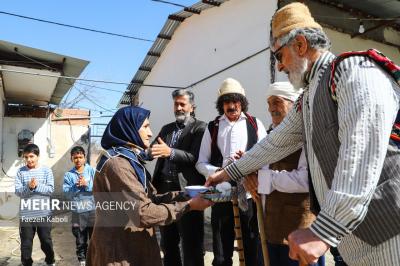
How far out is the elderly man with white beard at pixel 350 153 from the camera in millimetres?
1200

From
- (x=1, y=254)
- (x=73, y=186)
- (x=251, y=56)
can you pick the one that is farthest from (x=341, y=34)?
(x=1, y=254)

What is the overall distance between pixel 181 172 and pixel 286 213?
1365 millimetres

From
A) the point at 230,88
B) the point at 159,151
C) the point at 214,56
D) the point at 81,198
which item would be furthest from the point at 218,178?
the point at 214,56

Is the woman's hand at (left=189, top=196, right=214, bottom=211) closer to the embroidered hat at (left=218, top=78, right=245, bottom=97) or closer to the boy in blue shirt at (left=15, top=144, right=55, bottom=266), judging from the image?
the embroidered hat at (left=218, top=78, right=245, bottom=97)

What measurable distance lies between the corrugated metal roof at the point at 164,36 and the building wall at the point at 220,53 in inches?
6.1

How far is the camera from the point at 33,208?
17.1 ft

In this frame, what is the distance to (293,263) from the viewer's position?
2459 millimetres

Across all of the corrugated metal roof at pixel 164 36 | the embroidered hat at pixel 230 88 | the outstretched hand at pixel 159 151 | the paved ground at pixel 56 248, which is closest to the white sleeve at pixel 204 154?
the outstretched hand at pixel 159 151

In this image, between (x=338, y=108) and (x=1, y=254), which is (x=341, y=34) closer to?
(x=338, y=108)

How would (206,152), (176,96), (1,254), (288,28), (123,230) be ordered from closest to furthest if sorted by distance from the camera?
(288,28) → (123,230) → (206,152) → (176,96) → (1,254)

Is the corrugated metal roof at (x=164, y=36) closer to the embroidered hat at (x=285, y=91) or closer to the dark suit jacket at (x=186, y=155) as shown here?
the dark suit jacket at (x=186, y=155)

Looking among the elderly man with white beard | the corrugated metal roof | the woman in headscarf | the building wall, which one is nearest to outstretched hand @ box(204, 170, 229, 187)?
the woman in headscarf

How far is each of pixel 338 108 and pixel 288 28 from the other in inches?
19.5

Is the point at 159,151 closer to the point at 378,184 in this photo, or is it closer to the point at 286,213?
the point at 286,213
